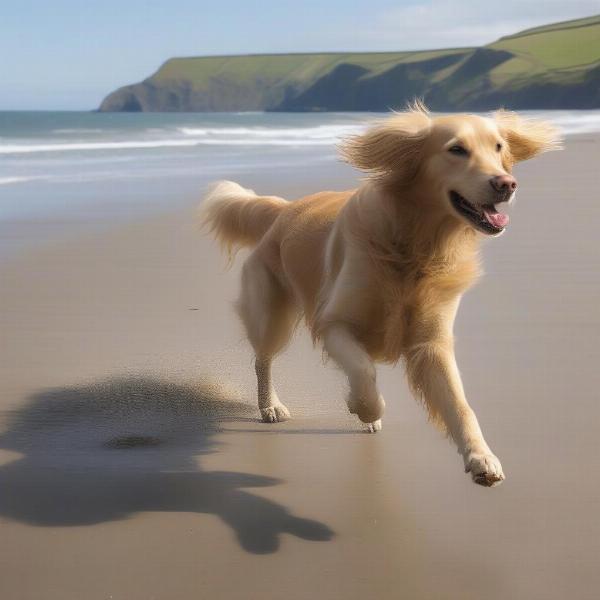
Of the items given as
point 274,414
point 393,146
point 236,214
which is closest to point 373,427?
point 274,414

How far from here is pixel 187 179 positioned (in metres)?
14.5

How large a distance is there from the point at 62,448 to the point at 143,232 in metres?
5.45

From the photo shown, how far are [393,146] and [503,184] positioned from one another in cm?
57

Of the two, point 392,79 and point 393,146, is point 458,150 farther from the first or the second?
point 392,79

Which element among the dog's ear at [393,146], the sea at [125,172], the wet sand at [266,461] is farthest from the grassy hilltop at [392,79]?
the dog's ear at [393,146]

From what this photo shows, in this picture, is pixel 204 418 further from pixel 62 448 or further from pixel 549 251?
pixel 549 251

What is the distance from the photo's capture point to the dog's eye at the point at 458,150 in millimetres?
3777

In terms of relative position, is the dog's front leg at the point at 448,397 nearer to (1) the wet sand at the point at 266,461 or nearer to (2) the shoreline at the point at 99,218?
(1) the wet sand at the point at 266,461

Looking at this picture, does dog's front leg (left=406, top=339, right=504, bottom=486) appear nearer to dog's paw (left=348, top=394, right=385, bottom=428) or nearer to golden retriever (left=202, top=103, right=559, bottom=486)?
golden retriever (left=202, top=103, right=559, bottom=486)

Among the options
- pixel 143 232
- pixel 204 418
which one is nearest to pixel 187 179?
pixel 143 232

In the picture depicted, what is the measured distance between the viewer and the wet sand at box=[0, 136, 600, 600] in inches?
117

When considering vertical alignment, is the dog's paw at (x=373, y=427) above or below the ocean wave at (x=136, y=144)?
above

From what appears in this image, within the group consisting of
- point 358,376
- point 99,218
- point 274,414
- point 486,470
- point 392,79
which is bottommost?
point 392,79

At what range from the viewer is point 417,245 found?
12.8 ft
